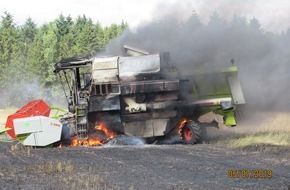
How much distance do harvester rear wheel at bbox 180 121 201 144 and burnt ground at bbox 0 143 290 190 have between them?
1133 millimetres

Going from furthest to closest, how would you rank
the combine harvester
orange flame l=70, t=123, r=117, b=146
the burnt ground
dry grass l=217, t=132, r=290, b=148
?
orange flame l=70, t=123, r=117, b=146
the combine harvester
dry grass l=217, t=132, r=290, b=148
the burnt ground

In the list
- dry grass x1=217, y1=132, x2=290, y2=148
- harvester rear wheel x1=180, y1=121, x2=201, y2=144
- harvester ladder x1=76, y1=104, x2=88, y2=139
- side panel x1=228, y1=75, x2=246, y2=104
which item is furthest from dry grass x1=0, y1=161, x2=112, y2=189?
side panel x1=228, y1=75, x2=246, y2=104

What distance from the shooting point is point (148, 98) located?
587 inches

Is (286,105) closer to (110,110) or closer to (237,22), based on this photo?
(237,22)

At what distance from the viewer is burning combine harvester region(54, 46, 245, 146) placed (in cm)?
1486

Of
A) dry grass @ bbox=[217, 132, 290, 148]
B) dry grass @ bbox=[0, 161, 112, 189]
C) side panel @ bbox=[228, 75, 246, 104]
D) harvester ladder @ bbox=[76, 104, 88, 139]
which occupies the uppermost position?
side panel @ bbox=[228, 75, 246, 104]

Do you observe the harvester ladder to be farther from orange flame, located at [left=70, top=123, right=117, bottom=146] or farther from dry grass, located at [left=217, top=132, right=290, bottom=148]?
dry grass, located at [left=217, top=132, right=290, bottom=148]

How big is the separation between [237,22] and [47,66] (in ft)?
159

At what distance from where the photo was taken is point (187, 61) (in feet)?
51.9

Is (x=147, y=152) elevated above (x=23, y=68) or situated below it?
below

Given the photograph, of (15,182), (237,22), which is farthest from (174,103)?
(15,182)
